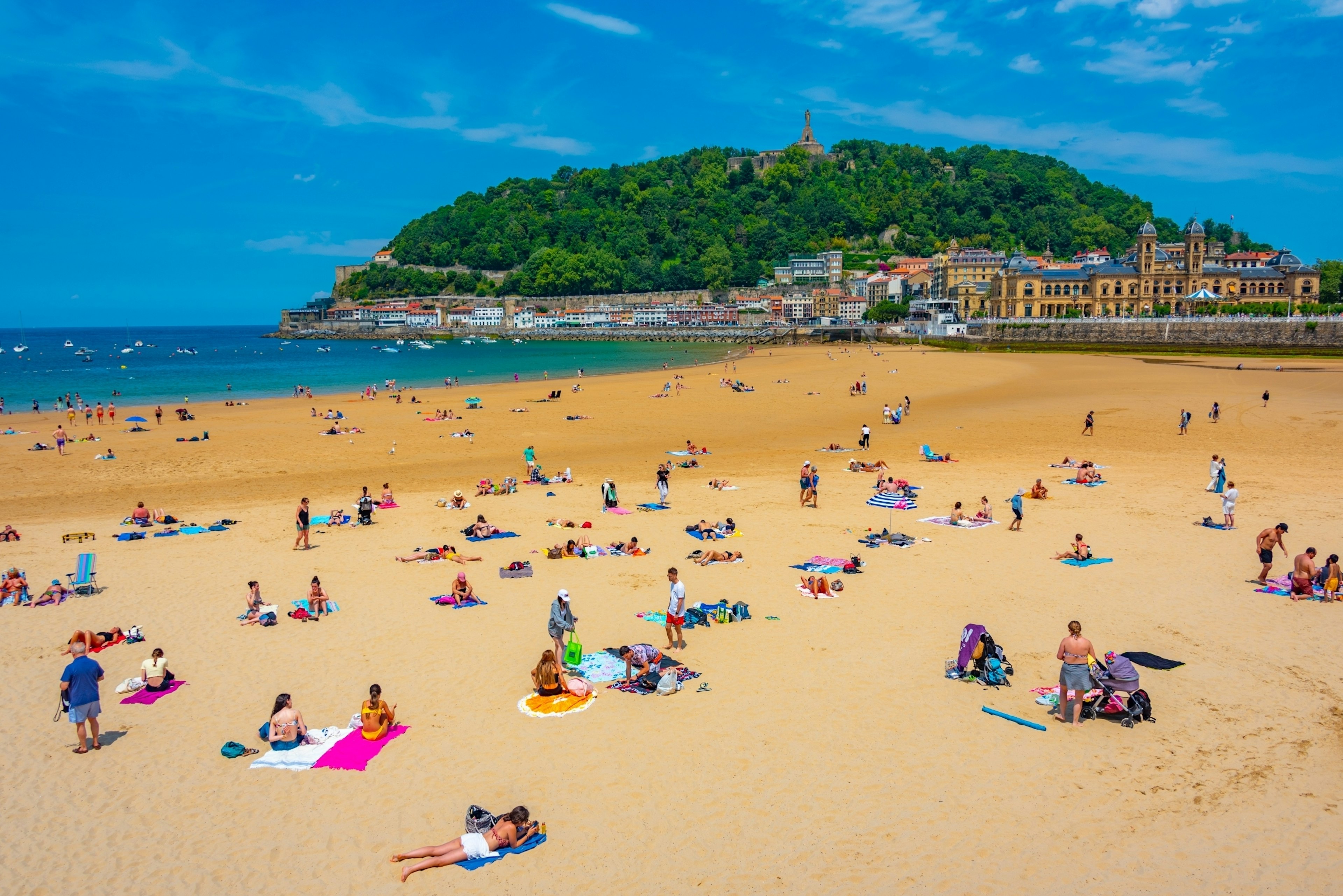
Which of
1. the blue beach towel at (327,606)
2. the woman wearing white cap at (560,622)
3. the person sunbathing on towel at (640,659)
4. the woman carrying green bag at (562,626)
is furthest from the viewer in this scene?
the blue beach towel at (327,606)

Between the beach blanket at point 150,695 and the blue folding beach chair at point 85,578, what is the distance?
13.5 ft

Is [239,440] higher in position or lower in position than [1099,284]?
A: lower

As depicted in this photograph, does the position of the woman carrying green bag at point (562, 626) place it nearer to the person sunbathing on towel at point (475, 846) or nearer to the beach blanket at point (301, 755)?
the beach blanket at point (301, 755)

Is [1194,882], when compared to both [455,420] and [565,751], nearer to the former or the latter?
[565,751]

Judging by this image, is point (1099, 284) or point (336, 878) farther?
point (1099, 284)

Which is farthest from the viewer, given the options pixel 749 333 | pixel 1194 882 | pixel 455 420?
pixel 749 333

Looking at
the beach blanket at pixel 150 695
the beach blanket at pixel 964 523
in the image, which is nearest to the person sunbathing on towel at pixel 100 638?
the beach blanket at pixel 150 695

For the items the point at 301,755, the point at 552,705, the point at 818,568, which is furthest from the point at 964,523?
the point at 301,755

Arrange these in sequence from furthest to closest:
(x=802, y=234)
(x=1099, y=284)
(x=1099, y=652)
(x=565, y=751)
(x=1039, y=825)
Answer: (x=802, y=234) < (x=1099, y=284) < (x=1099, y=652) < (x=565, y=751) < (x=1039, y=825)

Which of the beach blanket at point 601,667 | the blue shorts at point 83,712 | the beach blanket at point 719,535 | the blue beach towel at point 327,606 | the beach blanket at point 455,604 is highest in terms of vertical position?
Answer: the blue shorts at point 83,712

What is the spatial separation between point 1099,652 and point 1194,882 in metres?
3.76

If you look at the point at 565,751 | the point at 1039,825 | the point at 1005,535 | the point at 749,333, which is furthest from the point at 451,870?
the point at 749,333

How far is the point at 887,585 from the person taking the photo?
1130 cm

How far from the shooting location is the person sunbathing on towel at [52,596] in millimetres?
10969
